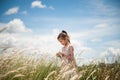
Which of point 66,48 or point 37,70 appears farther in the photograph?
point 66,48

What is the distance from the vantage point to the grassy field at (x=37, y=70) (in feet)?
7.70

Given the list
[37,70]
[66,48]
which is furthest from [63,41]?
[37,70]

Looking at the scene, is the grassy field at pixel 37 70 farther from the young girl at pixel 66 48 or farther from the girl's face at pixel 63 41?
the girl's face at pixel 63 41

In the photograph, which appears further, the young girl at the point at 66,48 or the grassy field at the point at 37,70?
the young girl at the point at 66,48

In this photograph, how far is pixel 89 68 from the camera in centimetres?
542

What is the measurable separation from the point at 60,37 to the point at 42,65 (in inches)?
21.9

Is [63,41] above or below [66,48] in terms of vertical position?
above

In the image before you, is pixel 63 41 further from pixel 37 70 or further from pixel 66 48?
pixel 37 70

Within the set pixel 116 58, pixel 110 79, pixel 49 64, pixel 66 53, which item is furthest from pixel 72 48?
pixel 116 58

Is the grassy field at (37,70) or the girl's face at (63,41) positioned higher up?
the girl's face at (63,41)

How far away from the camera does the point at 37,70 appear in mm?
3463

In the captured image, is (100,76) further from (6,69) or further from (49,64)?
(6,69)

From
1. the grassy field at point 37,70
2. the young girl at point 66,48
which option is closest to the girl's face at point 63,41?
the young girl at point 66,48

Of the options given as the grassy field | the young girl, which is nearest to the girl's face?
the young girl
